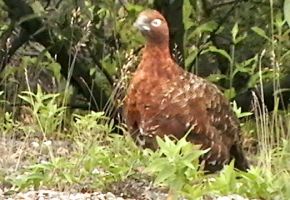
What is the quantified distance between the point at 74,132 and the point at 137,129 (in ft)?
2.57

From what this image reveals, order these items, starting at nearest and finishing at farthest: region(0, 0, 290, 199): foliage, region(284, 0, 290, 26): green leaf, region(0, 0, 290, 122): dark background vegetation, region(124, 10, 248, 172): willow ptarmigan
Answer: region(284, 0, 290, 26): green leaf < region(0, 0, 290, 199): foliage < region(124, 10, 248, 172): willow ptarmigan < region(0, 0, 290, 122): dark background vegetation

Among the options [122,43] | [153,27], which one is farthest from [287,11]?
[122,43]

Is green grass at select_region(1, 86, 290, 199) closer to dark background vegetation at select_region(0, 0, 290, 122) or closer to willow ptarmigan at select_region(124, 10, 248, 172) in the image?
willow ptarmigan at select_region(124, 10, 248, 172)

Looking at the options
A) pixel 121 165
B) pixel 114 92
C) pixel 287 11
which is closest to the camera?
pixel 287 11

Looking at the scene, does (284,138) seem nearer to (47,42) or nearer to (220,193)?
(220,193)

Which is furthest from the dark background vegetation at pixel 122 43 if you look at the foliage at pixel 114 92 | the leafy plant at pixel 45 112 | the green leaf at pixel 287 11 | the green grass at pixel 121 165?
the green leaf at pixel 287 11

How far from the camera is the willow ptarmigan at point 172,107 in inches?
255

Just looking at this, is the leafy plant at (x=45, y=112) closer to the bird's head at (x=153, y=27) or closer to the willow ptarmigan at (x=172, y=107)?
the willow ptarmigan at (x=172, y=107)

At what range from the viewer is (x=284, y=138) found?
6.58 meters

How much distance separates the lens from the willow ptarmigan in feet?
21.2

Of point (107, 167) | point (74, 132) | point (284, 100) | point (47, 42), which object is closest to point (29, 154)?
point (74, 132)

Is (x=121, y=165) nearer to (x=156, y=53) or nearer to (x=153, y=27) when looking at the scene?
(x=156, y=53)

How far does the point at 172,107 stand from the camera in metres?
6.50

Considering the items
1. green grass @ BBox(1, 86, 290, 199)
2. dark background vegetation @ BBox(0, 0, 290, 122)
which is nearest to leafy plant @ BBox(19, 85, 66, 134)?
green grass @ BBox(1, 86, 290, 199)
